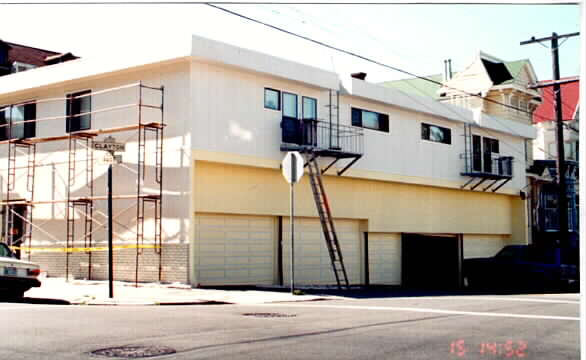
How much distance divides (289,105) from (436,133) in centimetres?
971

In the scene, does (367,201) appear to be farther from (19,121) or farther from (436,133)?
(19,121)

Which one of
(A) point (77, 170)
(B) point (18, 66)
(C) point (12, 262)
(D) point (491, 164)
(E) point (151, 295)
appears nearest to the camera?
(C) point (12, 262)

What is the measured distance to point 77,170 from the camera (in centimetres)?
2342

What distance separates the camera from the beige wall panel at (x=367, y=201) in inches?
861

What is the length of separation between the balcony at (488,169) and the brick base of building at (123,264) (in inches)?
633

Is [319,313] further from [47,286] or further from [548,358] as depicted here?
[47,286]

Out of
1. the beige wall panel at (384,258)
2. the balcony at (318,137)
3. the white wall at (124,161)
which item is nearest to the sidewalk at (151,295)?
the white wall at (124,161)

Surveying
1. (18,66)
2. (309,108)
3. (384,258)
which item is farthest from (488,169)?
(18,66)

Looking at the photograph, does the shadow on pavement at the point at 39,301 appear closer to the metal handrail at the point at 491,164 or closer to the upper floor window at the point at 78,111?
the upper floor window at the point at 78,111

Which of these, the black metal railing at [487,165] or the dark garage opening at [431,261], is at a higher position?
the black metal railing at [487,165]

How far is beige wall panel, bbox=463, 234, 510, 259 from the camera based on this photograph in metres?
33.8

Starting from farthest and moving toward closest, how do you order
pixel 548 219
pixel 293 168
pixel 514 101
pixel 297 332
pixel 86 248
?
pixel 548 219 → pixel 514 101 → pixel 86 248 → pixel 293 168 → pixel 297 332

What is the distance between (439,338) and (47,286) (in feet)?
45.1

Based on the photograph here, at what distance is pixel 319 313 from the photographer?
12.9 meters
